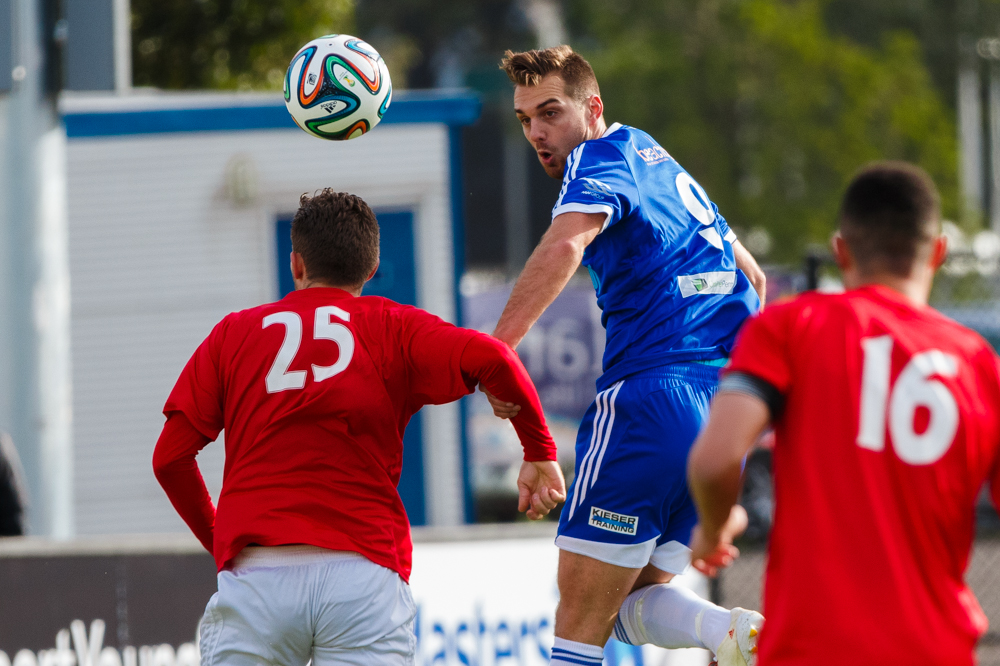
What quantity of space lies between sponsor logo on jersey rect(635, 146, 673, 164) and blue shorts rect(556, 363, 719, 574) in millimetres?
762

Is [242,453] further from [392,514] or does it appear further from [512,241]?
[512,241]

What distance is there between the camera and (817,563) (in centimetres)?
269

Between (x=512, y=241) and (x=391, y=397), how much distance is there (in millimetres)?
38700

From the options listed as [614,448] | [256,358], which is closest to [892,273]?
[614,448]

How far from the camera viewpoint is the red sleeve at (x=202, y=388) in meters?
3.82

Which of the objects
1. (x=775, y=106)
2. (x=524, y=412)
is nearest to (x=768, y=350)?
(x=524, y=412)

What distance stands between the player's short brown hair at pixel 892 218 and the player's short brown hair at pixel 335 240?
1.65 metres

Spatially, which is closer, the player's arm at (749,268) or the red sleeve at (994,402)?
the red sleeve at (994,402)

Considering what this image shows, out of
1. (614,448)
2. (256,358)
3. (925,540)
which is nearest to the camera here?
(925,540)

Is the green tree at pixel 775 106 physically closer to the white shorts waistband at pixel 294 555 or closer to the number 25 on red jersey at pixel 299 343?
the number 25 on red jersey at pixel 299 343

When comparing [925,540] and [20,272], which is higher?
[20,272]

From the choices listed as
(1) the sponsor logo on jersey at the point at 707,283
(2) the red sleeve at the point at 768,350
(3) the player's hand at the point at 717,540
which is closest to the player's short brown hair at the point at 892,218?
(2) the red sleeve at the point at 768,350

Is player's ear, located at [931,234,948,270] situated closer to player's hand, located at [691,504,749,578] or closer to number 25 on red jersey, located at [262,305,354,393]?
player's hand, located at [691,504,749,578]

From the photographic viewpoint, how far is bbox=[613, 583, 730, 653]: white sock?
4.29m
